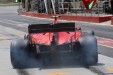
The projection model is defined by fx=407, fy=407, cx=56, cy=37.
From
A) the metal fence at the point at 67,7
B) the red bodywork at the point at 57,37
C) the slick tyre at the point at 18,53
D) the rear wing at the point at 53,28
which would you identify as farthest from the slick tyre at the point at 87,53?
the metal fence at the point at 67,7

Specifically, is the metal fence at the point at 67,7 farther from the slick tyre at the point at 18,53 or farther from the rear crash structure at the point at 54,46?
the slick tyre at the point at 18,53

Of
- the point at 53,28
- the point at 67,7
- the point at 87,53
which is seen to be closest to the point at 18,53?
the point at 53,28

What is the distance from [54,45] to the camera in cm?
1034

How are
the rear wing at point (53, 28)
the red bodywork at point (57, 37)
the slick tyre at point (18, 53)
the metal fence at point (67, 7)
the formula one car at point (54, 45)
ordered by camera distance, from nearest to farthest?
the formula one car at point (54, 45)
the red bodywork at point (57, 37)
the slick tyre at point (18, 53)
the rear wing at point (53, 28)
the metal fence at point (67, 7)

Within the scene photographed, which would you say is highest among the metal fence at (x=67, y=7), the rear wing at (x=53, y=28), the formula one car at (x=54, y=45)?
the rear wing at (x=53, y=28)

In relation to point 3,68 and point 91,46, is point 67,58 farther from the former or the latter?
point 3,68

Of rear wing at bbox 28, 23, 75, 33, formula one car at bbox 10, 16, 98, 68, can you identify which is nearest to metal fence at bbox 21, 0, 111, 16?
rear wing at bbox 28, 23, 75, 33

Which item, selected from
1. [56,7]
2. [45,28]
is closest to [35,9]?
[56,7]

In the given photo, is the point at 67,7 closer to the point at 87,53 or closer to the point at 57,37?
the point at 57,37

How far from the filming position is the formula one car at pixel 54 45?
407 inches

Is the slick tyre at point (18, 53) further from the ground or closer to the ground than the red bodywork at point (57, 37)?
closer to the ground

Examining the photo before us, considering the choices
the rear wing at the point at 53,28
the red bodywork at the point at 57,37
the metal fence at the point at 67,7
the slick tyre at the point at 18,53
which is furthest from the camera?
the metal fence at the point at 67,7

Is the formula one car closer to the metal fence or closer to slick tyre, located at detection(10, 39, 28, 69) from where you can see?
slick tyre, located at detection(10, 39, 28, 69)

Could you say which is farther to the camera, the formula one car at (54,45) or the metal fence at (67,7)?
the metal fence at (67,7)
